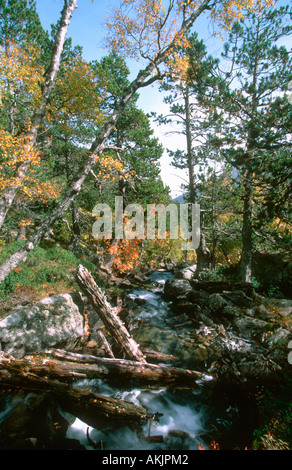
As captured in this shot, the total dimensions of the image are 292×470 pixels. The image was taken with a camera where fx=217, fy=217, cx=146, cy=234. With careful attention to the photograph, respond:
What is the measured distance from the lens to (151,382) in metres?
5.82

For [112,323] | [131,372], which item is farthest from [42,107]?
[131,372]

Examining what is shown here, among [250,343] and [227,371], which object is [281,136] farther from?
[227,371]

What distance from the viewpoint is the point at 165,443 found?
4535mm

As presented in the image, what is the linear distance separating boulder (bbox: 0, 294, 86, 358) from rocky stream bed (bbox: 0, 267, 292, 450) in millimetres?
27

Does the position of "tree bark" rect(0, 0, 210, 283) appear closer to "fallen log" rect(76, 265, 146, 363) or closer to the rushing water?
"fallen log" rect(76, 265, 146, 363)

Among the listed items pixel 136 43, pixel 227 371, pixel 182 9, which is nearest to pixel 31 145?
pixel 136 43

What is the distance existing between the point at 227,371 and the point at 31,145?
25.9ft

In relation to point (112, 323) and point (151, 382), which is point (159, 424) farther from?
point (112, 323)

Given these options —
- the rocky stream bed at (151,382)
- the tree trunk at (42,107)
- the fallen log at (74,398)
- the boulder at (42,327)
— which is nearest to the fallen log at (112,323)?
the rocky stream bed at (151,382)

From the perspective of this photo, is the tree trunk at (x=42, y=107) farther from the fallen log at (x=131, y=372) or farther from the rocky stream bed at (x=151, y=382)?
the fallen log at (x=131, y=372)

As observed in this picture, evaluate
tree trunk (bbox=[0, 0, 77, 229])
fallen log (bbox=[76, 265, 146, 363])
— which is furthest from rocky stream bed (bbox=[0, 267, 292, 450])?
tree trunk (bbox=[0, 0, 77, 229])

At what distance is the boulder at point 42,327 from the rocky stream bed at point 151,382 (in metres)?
0.03

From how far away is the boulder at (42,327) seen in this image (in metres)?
6.04

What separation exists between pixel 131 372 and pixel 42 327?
3.03 metres
